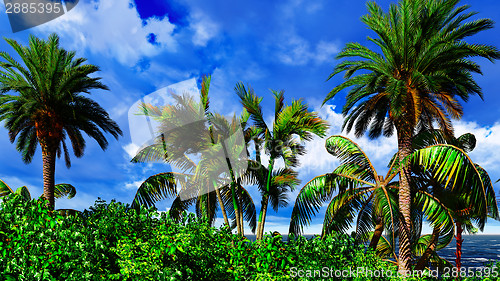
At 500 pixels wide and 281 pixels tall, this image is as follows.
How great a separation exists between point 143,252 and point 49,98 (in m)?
13.9

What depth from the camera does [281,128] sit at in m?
13.2

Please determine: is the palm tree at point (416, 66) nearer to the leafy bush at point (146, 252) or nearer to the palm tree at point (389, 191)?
the palm tree at point (389, 191)

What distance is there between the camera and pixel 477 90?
12.9m

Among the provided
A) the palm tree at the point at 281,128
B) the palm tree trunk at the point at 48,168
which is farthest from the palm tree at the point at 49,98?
the palm tree at the point at 281,128

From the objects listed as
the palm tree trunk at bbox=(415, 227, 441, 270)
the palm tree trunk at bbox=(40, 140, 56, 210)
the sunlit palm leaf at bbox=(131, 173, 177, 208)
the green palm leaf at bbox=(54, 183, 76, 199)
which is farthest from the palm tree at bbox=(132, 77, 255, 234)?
the green palm leaf at bbox=(54, 183, 76, 199)

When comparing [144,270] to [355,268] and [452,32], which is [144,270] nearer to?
[355,268]

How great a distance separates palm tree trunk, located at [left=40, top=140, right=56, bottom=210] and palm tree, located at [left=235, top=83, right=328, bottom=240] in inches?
416

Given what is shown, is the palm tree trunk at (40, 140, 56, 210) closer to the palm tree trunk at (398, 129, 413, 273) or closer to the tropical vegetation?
the tropical vegetation

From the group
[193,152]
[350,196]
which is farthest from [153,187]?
[350,196]

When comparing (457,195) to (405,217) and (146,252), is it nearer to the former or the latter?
(405,217)

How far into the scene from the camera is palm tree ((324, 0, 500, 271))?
1222cm

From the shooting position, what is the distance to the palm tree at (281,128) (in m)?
13.1

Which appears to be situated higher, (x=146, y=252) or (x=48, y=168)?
(x=48, y=168)

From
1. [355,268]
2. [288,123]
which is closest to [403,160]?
[288,123]
